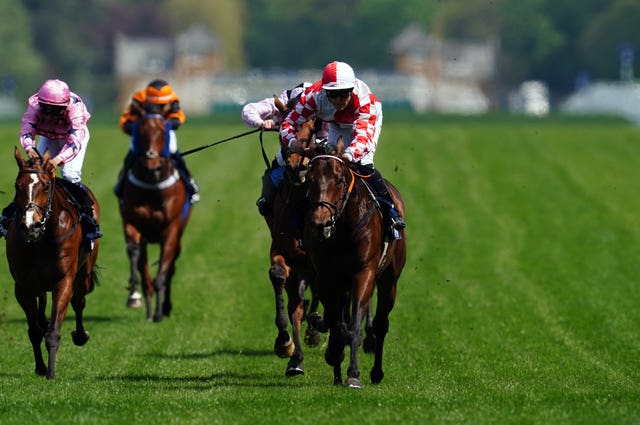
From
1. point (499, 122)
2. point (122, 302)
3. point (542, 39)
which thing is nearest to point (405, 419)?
point (122, 302)

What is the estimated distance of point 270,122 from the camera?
12.6 m

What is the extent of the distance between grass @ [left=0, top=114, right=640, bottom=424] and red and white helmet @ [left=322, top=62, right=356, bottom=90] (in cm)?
225

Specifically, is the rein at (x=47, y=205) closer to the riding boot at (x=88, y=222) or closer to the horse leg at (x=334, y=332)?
the riding boot at (x=88, y=222)

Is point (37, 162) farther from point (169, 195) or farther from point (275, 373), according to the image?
point (169, 195)

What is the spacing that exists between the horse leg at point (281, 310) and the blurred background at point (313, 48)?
2626 inches

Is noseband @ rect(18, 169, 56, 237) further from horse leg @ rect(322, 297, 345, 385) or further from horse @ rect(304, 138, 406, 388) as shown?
horse leg @ rect(322, 297, 345, 385)

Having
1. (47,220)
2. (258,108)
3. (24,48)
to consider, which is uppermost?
(24,48)

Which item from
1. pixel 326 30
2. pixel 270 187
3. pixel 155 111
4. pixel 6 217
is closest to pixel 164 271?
pixel 155 111

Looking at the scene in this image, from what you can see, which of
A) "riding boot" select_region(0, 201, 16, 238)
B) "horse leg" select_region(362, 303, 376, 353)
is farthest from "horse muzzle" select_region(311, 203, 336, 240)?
"horse leg" select_region(362, 303, 376, 353)

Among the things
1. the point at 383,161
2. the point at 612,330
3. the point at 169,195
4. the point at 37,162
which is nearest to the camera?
the point at 37,162

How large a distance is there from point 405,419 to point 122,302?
30.7ft

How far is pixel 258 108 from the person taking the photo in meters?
12.9

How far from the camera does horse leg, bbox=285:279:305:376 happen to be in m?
11.3

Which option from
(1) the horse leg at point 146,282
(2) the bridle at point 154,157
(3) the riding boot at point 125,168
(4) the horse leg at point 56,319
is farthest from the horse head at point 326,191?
(3) the riding boot at point 125,168
